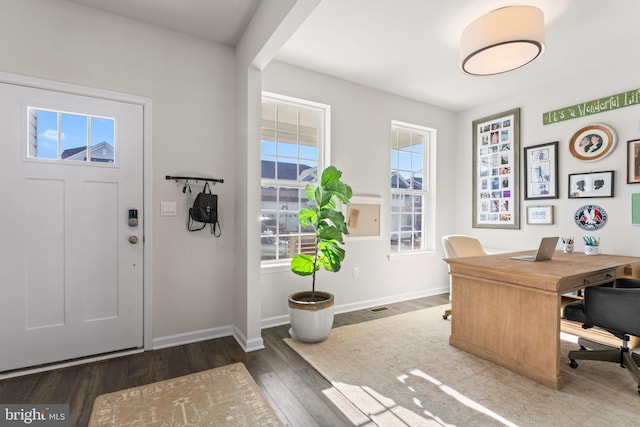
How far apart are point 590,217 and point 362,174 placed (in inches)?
99.8

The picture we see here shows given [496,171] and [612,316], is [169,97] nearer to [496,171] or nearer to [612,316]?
[612,316]

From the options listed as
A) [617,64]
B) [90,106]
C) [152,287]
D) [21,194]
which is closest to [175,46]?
[90,106]

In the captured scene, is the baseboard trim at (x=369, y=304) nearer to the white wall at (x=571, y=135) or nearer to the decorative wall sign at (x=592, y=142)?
the white wall at (x=571, y=135)

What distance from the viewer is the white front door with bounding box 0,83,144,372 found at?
223 centimetres

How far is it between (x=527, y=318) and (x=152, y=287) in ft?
9.71

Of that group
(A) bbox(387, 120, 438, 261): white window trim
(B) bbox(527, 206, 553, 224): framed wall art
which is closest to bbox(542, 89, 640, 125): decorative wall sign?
(B) bbox(527, 206, 553, 224): framed wall art

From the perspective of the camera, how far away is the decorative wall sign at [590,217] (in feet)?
11.0

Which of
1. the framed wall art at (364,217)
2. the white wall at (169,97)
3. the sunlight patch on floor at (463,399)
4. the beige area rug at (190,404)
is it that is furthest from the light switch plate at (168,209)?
the sunlight patch on floor at (463,399)

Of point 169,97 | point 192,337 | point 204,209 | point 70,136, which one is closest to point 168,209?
point 204,209

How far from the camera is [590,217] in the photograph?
11.2ft

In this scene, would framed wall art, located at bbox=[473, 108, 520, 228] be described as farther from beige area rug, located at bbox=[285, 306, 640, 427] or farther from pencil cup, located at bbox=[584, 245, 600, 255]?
beige area rug, located at bbox=[285, 306, 640, 427]

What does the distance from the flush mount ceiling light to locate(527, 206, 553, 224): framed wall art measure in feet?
6.65

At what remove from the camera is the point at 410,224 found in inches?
179

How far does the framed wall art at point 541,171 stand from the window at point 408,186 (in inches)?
49.9
